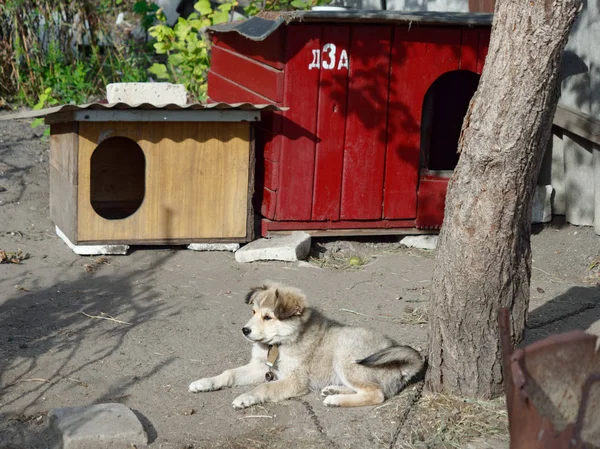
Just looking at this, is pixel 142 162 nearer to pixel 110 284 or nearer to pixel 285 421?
pixel 110 284

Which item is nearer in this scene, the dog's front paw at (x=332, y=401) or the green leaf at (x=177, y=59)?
the dog's front paw at (x=332, y=401)

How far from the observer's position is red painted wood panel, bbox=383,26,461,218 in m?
7.29

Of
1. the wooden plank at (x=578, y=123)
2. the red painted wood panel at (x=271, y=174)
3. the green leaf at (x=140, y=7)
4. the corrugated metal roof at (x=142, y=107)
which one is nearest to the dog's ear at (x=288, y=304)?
the corrugated metal roof at (x=142, y=107)

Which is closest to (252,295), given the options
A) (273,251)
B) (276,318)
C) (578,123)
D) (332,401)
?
(276,318)

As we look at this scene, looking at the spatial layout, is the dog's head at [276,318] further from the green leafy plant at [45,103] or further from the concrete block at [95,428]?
the green leafy plant at [45,103]

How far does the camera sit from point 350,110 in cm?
726

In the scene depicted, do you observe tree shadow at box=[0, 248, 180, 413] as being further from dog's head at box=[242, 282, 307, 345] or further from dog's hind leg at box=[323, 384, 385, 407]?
dog's hind leg at box=[323, 384, 385, 407]

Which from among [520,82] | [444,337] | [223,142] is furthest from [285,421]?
[223,142]

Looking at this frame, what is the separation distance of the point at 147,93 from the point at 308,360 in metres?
4.36

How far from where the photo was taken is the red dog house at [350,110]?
23.2 feet

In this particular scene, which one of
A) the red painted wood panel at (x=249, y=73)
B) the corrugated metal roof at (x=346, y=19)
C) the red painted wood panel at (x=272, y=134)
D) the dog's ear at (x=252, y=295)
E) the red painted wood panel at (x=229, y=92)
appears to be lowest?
the dog's ear at (x=252, y=295)

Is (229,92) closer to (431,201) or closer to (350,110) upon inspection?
(350,110)

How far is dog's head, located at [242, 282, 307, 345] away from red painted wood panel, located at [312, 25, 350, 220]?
266 centimetres

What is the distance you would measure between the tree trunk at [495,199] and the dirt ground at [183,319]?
39 cm
